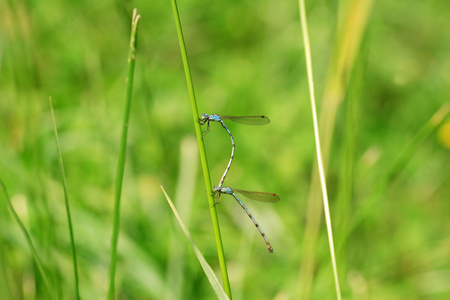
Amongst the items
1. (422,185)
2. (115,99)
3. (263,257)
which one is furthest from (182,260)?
(422,185)

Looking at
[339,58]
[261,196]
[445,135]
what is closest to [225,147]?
[261,196]

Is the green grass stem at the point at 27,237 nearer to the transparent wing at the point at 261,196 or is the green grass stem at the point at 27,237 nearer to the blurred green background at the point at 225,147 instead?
the blurred green background at the point at 225,147

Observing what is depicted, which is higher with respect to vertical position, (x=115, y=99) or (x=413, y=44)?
(x=413, y=44)

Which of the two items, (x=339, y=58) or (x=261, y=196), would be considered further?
(x=261, y=196)

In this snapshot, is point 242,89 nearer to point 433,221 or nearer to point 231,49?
point 231,49

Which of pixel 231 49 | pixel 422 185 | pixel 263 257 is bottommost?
pixel 263 257

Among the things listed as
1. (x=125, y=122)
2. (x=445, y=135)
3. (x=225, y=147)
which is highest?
(x=445, y=135)

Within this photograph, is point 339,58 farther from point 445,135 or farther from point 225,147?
point 445,135
